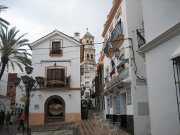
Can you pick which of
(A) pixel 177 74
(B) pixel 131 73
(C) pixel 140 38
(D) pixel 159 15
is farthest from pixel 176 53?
(C) pixel 140 38

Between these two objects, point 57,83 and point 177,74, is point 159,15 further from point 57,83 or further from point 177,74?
point 57,83

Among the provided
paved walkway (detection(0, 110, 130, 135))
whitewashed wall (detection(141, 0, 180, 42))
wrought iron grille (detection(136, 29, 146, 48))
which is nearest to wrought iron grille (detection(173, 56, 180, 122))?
whitewashed wall (detection(141, 0, 180, 42))

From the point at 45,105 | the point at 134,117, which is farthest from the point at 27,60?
the point at 134,117

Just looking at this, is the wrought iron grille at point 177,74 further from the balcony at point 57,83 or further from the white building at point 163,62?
the balcony at point 57,83

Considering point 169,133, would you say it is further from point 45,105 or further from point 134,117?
point 45,105

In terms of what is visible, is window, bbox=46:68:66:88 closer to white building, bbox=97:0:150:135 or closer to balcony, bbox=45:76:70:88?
balcony, bbox=45:76:70:88

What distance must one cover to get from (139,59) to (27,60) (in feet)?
44.2

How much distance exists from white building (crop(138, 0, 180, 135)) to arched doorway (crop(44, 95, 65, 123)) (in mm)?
16571

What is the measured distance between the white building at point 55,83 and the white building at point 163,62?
15882 mm

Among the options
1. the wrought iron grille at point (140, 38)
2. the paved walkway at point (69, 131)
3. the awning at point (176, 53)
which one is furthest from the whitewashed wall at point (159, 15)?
the paved walkway at point (69, 131)

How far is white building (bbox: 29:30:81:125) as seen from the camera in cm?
2406

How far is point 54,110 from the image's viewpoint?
80.0 ft

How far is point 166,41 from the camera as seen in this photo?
25.1ft

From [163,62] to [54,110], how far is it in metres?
18.2
